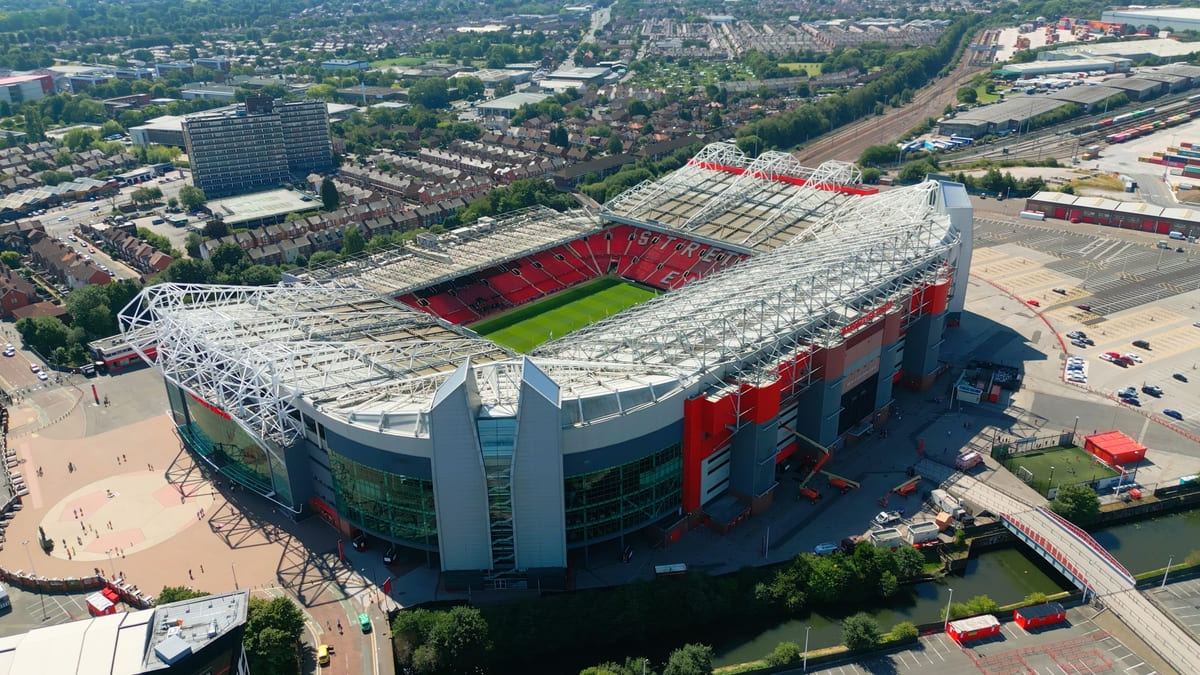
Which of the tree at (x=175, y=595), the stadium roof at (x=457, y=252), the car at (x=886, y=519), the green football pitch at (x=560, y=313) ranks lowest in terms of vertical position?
the green football pitch at (x=560, y=313)

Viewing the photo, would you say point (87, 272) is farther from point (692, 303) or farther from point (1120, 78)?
point (1120, 78)

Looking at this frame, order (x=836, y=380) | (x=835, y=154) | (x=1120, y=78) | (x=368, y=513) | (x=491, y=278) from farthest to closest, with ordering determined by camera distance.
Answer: (x=1120, y=78)
(x=835, y=154)
(x=491, y=278)
(x=836, y=380)
(x=368, y=513)

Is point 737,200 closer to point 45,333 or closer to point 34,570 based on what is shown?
point 45,333

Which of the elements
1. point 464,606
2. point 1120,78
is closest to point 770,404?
point 464,606

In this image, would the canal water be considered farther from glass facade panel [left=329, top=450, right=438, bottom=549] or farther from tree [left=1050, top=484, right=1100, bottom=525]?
glass facade panel [left=329, top=450, right=438, bottom=549]

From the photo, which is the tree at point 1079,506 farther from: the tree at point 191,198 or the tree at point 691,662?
the tree at point 191,198

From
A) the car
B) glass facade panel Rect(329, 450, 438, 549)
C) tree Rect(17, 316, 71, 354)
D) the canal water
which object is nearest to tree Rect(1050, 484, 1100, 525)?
the canal water

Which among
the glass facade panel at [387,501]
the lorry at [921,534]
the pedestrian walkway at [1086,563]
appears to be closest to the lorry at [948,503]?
the pedestrian walkway at [1086,563]
